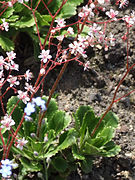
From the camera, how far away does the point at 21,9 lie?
2.88m

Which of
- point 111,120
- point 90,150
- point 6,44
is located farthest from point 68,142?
point 6,44

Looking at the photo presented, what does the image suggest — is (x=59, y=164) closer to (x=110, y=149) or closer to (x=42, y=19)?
(x=110, y=149)

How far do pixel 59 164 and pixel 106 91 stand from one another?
0.98 metres

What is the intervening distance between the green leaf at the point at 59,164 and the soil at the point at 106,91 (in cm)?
27

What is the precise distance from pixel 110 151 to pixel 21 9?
157 centimetres

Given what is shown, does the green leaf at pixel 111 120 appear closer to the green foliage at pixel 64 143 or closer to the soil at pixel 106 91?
the green foliage at pixel 64 143

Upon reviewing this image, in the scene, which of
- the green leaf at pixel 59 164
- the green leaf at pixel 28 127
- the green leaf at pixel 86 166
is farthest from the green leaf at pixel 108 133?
the green leaf at pixel 28 127

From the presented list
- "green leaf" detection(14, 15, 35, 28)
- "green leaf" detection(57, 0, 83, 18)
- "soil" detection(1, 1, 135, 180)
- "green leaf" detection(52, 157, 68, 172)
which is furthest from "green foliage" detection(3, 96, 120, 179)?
"green leaf" detection(57, 0, 83, 18)

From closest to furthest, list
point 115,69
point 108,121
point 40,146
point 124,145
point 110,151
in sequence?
1. point 40,146
2. point 110,151
3. point 108,121
4. point 124,145
5. point 115,69

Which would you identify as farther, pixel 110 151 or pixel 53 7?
pixel 53 7

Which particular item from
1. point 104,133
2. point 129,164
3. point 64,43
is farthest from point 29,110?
point 64,43

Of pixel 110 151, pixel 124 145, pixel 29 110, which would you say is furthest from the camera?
pixel 124 145

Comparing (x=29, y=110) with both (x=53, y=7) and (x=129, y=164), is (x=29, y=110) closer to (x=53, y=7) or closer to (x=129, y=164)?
(x=129, y=164)

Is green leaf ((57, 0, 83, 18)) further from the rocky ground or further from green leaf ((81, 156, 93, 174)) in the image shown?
green leaf ((81, 156, 93, 174))
